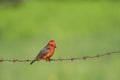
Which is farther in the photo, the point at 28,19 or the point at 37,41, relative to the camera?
the point at 28,19

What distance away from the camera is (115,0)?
89.2 feet

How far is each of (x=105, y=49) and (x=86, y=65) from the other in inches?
65.4

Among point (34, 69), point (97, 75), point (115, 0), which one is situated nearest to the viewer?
point (97, 75)

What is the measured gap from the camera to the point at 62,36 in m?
21.1

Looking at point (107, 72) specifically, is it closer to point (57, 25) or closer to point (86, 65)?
point (86, 65)

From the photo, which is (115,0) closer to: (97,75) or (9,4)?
(9,4)

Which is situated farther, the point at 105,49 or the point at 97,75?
the point at 105,49

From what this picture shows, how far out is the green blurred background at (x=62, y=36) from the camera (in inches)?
587

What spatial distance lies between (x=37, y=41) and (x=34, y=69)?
3925 millimetres

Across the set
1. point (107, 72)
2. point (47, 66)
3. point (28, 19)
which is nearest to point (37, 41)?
point (47, 66)

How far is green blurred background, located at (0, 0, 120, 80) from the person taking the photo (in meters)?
14.9

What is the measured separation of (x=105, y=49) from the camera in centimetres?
1722

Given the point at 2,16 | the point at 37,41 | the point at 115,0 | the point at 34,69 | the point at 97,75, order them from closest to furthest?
the point at 97,75, the point at 34,69, the point at 37,41, the point at 2,16, the point at 115,0

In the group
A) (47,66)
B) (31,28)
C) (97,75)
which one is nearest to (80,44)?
(47,66)
